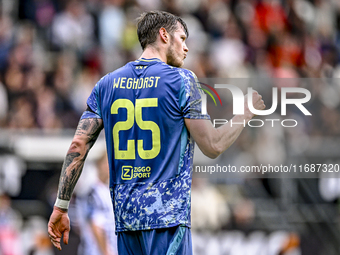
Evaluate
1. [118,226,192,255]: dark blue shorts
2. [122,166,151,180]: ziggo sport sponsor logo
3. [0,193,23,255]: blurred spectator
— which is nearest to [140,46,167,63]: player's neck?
[122,166,151,180]: ziggo sport sponsor logo

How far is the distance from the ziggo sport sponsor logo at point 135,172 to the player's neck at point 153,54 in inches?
30.9

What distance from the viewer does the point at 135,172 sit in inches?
131

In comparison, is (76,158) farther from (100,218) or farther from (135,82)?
(100,218)

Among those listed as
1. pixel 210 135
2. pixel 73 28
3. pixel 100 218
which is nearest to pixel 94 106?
pixel 210 135

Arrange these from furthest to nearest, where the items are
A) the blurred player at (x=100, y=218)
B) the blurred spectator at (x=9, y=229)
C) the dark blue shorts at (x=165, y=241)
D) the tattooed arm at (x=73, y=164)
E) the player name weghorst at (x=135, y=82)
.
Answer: the blurred spectator at (x=9, y=229)
the blurred player at (x=100, y=218)
the tattooed arm at (x=73, y=164)
the player name weghorst at (x=135, y=82)
the dark blue shorts at (x=165, y=241)

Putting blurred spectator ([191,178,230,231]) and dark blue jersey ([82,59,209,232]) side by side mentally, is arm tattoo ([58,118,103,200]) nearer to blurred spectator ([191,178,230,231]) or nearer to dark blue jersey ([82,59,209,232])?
dark blue jersey ([82,59,209,232])

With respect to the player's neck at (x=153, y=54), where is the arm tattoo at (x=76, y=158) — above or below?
below

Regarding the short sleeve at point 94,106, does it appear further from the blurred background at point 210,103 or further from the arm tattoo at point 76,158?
the blurred background at point 210,103

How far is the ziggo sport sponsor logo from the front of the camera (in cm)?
331

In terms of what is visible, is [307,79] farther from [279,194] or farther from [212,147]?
[212,147]

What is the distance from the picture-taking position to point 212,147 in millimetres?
3285

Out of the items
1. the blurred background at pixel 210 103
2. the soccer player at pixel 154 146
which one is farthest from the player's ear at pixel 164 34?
the blurred background at pixel 210 103

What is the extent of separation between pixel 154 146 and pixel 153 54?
0.68 meters

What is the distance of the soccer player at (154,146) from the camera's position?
327cm
